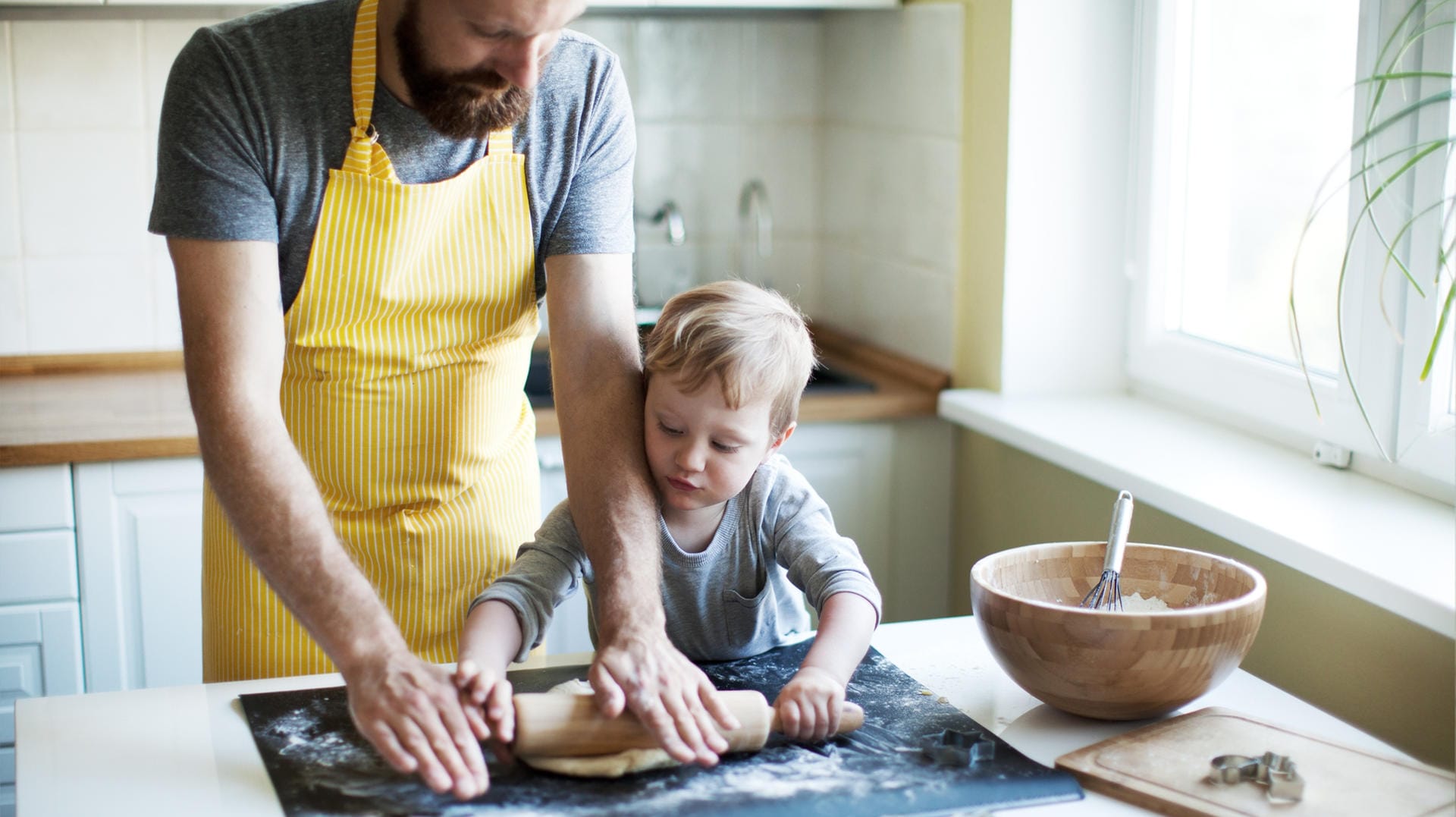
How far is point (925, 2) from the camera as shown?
2.42 metres

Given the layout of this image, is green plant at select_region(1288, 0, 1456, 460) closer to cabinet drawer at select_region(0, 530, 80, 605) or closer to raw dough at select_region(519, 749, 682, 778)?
raw dough at select_region(519, 749, 682, 778)

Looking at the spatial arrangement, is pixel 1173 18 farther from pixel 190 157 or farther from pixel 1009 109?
pixel 190 157

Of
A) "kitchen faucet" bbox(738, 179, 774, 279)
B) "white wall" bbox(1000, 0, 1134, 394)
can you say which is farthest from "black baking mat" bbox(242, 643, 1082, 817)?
"kitchen faucet" bbox(738, 179, 774, 279)

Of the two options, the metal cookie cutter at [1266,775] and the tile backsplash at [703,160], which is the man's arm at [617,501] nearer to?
the metal cookie cutter at [1266,775]

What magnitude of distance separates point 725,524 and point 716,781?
0.36 m

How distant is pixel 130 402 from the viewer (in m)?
2.30

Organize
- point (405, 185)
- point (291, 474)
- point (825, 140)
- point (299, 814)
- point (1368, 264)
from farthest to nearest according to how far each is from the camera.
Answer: point (825, 140)
point (1368, 264)
point (405, 185)
point (291, 474)
point (299, 814)

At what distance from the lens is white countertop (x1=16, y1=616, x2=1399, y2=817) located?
109 centimetres

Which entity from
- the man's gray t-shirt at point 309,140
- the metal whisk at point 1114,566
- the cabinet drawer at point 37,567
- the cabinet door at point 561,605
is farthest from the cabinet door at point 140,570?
the metal whisk at point 1114,566

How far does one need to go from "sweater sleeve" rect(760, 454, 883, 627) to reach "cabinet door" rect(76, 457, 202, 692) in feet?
3.49

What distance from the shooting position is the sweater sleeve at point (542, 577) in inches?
52.1

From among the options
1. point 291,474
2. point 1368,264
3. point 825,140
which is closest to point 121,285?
point 825,140

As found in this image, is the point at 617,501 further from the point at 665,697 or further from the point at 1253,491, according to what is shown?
the point at 1253,491

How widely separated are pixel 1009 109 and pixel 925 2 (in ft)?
1.07
